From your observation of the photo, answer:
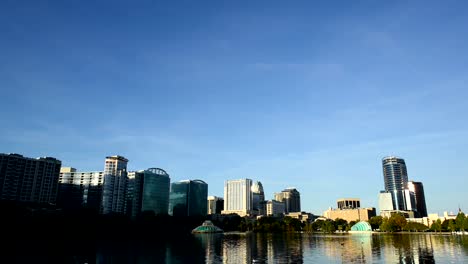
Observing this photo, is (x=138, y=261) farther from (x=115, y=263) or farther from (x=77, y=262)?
(x=77, y=262)

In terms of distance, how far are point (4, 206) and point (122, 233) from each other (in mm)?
56852

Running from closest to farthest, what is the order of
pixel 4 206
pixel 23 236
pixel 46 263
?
pixel 46 263
pixel 23 236
pixel 4 206

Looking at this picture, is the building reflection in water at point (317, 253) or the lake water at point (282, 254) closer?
the lake water at point (282, 254)

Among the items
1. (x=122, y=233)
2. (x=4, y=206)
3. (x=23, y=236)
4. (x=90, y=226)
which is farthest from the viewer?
(x=122, y=233)

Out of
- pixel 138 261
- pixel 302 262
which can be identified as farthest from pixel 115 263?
pixel 302 262

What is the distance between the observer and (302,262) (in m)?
64.9

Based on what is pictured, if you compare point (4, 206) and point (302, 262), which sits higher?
point (4, 206)

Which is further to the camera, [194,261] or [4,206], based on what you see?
[4,206]

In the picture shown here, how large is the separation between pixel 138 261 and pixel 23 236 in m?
86.5

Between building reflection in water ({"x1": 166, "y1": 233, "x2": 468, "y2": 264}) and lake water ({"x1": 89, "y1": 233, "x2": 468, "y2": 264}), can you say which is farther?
building reflection in water ({"x1": 166, "y1": 233, "x2": 468, "y2": 264})

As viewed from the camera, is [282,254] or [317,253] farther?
[317,253]

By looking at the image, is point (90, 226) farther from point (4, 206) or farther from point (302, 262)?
point (302, 262)

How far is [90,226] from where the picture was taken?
168 meters

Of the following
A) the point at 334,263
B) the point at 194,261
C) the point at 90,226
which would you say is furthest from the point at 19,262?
the point at 90,226
